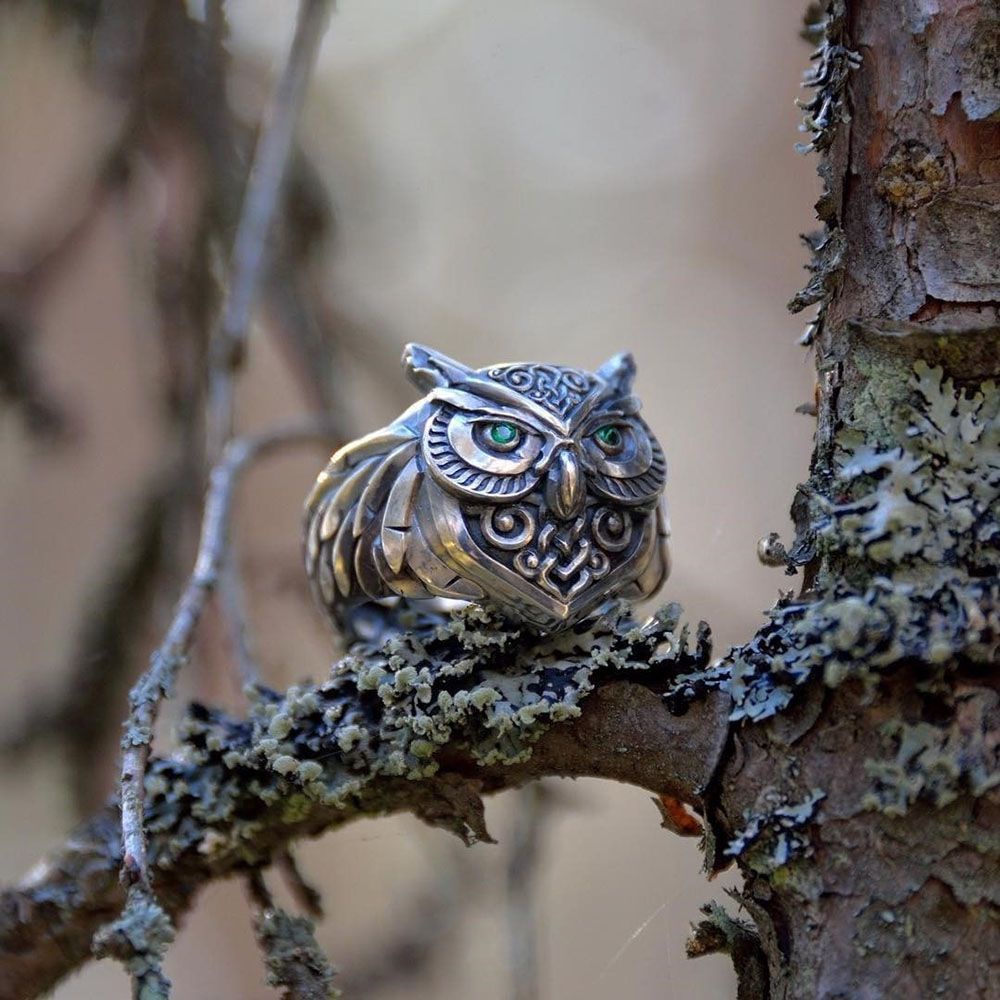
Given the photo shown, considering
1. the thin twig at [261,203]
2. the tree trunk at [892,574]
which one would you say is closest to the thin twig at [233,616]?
the thin twig at [261,203]

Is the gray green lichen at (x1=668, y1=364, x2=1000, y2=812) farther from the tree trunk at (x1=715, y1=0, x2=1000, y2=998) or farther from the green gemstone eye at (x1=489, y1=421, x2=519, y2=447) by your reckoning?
the green gemstone eye at (x1=489, y1=421, x2=519, y2=447)

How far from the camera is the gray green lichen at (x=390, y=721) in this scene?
1.95 ft

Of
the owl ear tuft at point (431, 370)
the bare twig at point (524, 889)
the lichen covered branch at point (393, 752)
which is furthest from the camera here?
the bare twig at point (524, 889)

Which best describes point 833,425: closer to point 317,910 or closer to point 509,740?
point 509,740

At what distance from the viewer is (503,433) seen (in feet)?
2.14

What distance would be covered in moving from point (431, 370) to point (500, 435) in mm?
76

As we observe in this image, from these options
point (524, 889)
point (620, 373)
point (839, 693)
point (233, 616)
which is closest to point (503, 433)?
point (620, 373)

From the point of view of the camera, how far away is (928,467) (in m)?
0.54

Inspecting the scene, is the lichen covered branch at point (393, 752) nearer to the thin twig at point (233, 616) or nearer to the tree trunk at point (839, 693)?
the tree trunk at point (839, 693)

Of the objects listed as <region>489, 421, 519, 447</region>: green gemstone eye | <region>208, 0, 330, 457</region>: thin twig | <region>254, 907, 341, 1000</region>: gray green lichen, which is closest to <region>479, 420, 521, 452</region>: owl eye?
<region>489, 421, 519, 447</region>: green gemstone eye

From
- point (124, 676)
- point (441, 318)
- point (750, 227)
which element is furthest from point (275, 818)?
point (750, 227)

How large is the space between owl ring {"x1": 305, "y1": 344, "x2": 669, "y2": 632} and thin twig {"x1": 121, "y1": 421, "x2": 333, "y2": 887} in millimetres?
90

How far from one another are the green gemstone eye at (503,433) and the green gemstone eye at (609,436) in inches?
2.0

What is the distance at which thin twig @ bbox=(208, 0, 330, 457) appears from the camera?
37.2 inches
